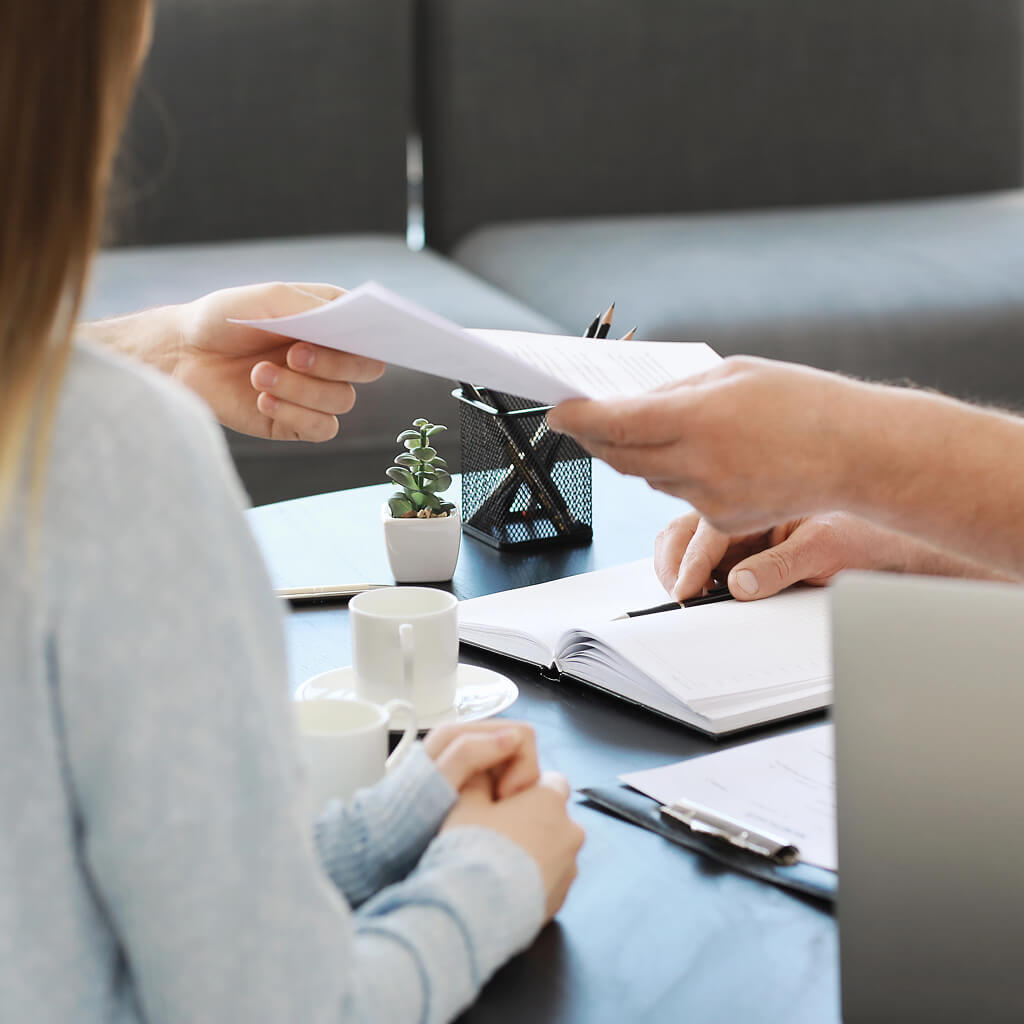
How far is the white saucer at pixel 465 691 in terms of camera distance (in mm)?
949

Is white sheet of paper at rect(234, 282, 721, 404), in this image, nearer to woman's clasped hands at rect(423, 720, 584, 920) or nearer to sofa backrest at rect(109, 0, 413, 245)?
woman's clasped hands at rect(423, 720, 584, 920)

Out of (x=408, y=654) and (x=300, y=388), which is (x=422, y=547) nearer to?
(x=300, y=388)

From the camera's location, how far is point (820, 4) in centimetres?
340

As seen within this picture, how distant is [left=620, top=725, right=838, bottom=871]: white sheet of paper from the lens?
78 cm

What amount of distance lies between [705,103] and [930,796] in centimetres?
305

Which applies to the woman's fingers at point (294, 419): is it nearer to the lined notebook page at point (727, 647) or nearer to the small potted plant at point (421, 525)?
the small potted plant at point (421, 525)

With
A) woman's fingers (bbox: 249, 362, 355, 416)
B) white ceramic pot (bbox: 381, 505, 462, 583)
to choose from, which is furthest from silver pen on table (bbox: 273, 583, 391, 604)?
woman's fingers (bbox: 249, 362, 355, 416)

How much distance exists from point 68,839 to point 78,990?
6cm

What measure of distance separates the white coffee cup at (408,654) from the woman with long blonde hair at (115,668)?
391mm

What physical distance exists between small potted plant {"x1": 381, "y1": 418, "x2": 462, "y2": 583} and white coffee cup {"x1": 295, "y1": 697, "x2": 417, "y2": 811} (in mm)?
434

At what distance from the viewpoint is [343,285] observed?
2.56m

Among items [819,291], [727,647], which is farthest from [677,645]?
[819,291]

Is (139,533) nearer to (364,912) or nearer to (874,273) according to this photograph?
(364,912)

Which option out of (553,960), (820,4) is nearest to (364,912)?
(553,960)
